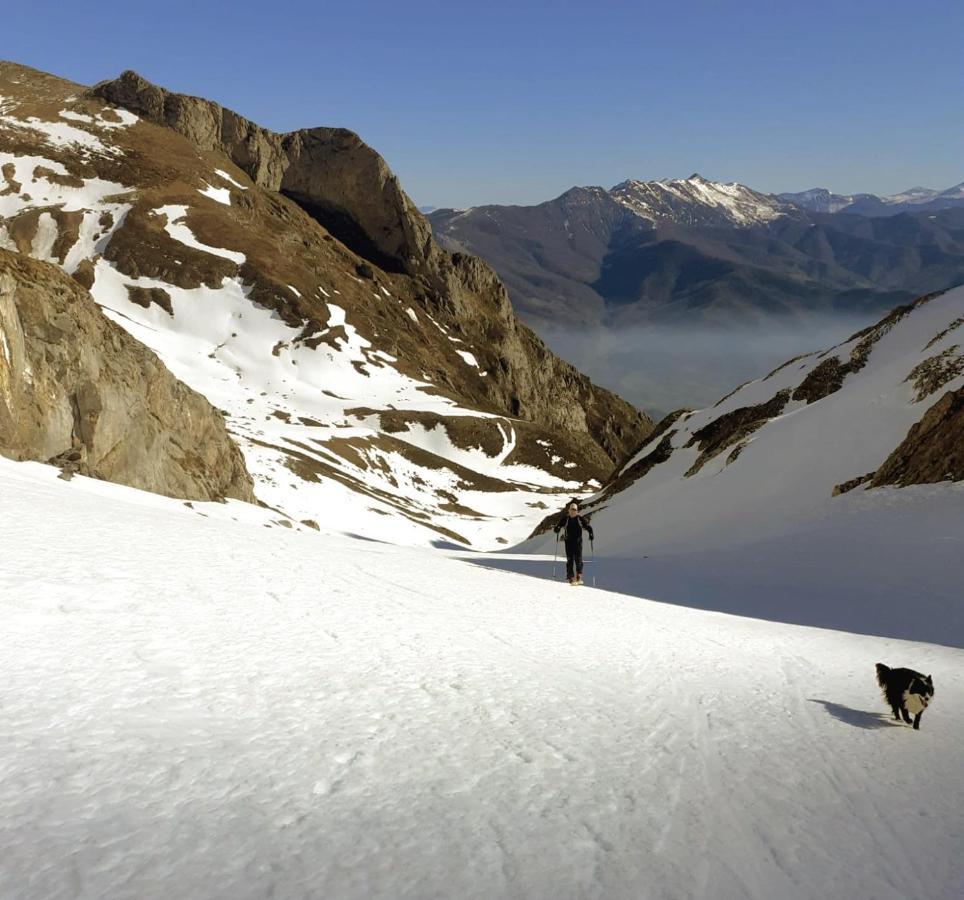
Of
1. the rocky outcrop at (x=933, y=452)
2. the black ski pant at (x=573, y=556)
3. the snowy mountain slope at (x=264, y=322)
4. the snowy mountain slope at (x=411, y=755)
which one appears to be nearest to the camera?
the snowy mountain slope at (x=411, y=755)

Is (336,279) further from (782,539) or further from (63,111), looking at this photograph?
(782,539)

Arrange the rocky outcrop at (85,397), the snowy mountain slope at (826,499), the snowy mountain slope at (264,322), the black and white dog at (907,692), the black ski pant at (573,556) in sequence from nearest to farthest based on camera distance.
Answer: the black and white dog at (907,692)
the snowy mountain slope at (826,499)
the black ski pant at (573,556)
the rocky outcrop at (85,397)
the snowy mountain slope at (264,322)

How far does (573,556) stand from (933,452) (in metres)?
15.6

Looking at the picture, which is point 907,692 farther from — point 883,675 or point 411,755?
point 411,755

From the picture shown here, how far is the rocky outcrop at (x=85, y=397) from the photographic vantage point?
27281mm

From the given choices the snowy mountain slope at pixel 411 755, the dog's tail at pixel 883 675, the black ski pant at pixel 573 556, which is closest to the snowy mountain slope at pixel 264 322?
the black ski pant at pixel 573 556

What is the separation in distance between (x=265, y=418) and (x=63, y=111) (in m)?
140

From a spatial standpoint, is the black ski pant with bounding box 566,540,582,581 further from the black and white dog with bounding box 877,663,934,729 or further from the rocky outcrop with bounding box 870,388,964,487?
the rocky outcrop with bounding box 870,388,964,487

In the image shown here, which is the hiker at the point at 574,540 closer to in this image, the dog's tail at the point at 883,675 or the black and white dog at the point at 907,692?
the dog's tail at the point at 883,675

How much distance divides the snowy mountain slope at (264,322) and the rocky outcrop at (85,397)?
48985 mm

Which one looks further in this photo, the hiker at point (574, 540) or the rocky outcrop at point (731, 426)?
the rocky outcrop at point (731, 426)

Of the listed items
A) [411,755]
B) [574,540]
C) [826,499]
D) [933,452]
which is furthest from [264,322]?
[411,755]

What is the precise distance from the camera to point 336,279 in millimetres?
188250

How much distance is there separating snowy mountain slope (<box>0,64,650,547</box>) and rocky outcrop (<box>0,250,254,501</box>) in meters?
49.0
